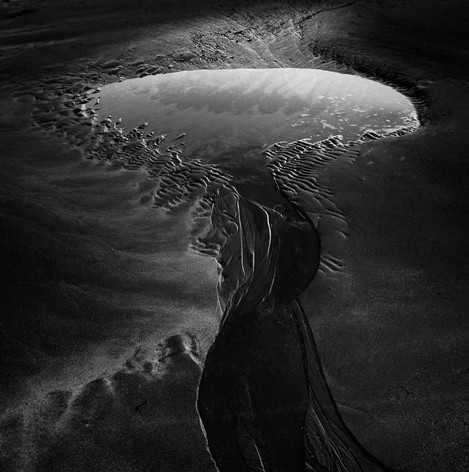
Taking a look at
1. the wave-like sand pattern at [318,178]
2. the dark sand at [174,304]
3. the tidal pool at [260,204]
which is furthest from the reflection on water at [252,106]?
the dark sand at [174,304]

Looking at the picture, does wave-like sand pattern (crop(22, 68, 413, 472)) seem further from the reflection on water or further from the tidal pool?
the reflection on water

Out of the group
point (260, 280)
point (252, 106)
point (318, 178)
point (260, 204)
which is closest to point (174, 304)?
point (260, 280)

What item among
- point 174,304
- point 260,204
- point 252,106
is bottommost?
point 174,304

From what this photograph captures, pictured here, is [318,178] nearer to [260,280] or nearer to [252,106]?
[260,280]

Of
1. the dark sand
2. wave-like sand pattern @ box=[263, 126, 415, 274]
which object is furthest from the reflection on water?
the dark sand

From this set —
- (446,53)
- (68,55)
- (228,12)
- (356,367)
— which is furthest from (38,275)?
(228,12)

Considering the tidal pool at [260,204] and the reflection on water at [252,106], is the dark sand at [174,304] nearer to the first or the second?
the tidal pool at [260,204]

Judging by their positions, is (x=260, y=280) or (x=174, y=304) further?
(x=260, y=280)

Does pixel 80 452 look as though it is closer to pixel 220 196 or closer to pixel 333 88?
pixel 220 196

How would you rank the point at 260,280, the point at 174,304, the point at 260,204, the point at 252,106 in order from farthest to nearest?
the point at 252,106, the point at 260,204, the point at 260,280, the point at 174,304
